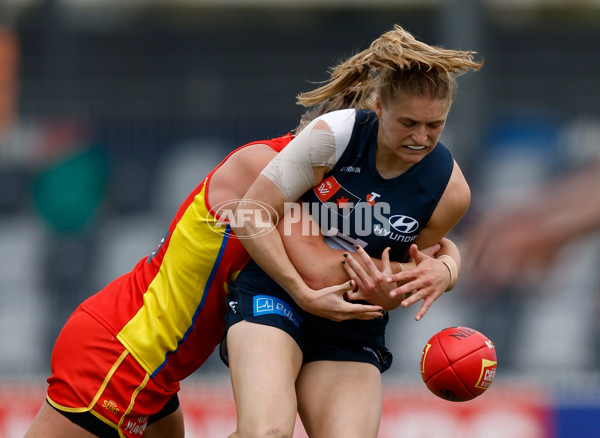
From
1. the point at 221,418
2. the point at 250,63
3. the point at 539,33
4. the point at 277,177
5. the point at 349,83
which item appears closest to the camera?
the point at 277,177

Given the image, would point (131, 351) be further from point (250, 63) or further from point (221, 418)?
point (250, 63)

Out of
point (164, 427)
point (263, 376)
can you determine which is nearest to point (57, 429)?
point (164, 427)

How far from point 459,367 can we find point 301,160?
3.96 ft

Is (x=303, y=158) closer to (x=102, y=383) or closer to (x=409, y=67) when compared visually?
(x=409, y=67)

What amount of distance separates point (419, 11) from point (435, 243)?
521 inches

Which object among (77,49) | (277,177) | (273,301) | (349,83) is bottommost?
(77,49)

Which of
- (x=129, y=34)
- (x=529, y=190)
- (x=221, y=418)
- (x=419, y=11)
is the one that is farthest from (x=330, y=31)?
(x=221, y=418)

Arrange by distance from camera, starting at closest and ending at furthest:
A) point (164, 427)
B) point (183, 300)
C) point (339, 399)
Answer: point (339, 399) < point (183, 300) < point (164, 427)

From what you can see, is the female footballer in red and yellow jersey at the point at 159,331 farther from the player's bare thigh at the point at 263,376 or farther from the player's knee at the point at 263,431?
the player's knee at the point at 263,431

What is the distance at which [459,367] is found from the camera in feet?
14.8

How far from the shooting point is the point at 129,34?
16.5 m

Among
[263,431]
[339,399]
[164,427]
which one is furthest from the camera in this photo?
[164,427]

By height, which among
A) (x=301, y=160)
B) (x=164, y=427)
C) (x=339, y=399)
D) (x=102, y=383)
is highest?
(x=301, y=160)

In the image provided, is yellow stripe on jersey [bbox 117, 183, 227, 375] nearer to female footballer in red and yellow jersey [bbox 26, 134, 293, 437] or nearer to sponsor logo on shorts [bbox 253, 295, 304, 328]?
female footballer in red and yellow jersey [bbox 26, 134, 293, 437]
